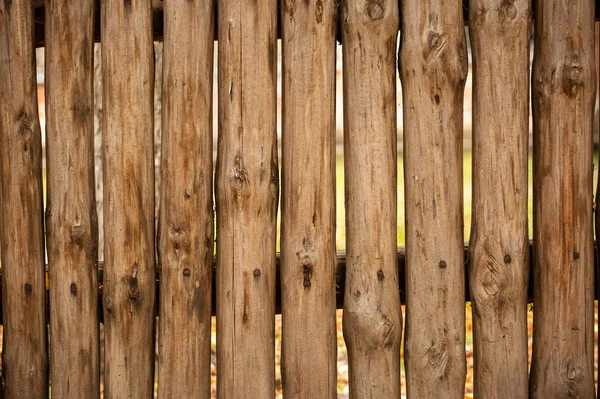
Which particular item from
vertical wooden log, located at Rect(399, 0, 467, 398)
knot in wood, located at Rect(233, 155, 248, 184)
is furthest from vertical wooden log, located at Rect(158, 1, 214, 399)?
vertical wooden log, located at Rect(399, 0, 467, 398)

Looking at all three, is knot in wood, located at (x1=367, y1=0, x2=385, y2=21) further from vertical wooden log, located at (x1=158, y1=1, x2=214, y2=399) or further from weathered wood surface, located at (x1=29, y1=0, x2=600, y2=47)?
vertical wooden log, located at (x1=158, y1=1, x2=214, y2=399)

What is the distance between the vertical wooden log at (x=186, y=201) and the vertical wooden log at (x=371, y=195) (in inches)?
20.0

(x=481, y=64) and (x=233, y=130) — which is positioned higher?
(x=481, y=64)

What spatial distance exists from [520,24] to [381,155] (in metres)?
0.67

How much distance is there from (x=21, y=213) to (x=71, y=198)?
0.71ft

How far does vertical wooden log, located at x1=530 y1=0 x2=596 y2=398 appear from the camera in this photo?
2.49 metres

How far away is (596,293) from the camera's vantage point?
2648mm

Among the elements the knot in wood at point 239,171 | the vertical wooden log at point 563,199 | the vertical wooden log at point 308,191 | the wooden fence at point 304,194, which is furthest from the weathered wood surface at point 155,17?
the knot in wood at point 239,171

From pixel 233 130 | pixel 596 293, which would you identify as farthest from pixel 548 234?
pixel 233 130

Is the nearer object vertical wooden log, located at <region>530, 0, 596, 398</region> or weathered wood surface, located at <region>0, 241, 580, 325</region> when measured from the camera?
vertical wooden log, located at <region>530, 0, 596, 398</region>

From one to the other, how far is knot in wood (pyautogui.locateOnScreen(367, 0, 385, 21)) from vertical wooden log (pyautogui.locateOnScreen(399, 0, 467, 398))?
0.09m

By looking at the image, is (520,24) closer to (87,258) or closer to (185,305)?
(185,305)

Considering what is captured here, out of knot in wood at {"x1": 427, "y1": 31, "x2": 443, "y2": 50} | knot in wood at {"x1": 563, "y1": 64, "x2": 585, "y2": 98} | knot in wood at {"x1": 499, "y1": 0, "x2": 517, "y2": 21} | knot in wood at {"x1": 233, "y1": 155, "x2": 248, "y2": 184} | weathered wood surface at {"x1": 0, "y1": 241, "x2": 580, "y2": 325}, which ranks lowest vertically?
weathered wood surface at {"x1": 0, "y1": 241, "x2": 580, "y2": 325}

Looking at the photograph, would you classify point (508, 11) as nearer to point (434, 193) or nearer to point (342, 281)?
point (434, 193)
